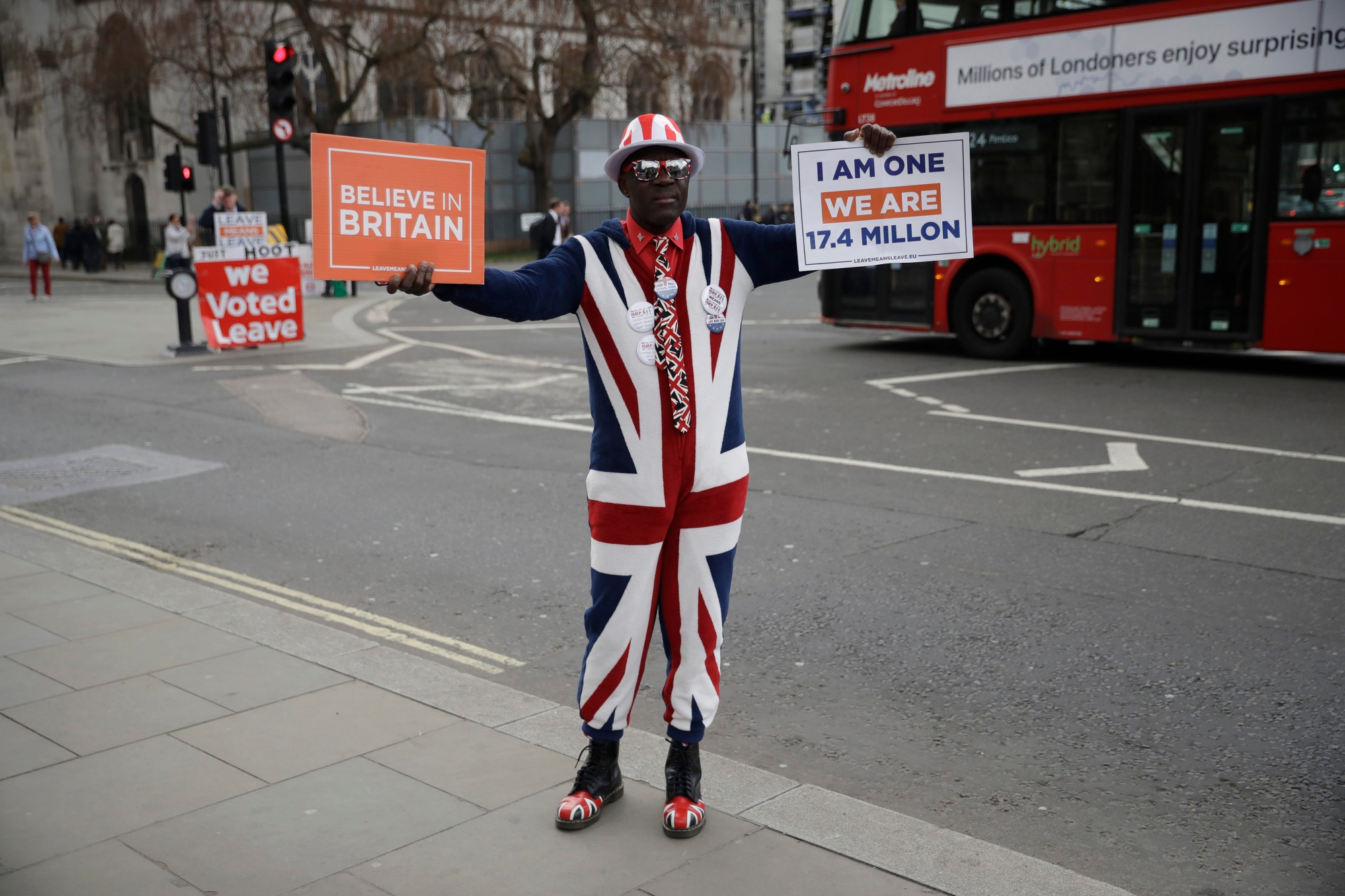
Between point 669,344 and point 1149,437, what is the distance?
6878 millimetres

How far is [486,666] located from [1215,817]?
266 centimetres

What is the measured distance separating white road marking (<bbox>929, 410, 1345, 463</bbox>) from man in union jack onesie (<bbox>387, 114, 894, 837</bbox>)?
6.17 metres

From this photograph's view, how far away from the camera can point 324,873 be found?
3.11 metres

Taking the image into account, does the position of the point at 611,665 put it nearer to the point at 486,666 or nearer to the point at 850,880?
the point at 850,880

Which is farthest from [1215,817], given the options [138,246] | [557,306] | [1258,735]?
[138,246]

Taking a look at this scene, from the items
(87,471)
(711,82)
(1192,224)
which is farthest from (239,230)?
(711,82)

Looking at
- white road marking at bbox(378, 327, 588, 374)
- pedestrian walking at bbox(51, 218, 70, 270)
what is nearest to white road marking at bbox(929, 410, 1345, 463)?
white road marking at bbox(378, 327, 588, 374)

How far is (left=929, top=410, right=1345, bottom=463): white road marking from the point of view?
27.5ft

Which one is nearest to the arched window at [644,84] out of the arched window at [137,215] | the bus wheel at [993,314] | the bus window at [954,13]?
the arched window at [137,215]

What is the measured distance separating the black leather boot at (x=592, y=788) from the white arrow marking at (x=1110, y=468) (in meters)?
5.10

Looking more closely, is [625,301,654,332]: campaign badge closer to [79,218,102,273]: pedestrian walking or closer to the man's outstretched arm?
Answer: the man's outstretched arm

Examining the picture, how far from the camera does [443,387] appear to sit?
41.0 ft

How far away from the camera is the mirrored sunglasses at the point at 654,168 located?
3.16 metres

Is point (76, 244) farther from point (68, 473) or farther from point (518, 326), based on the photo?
point (68, 473)
